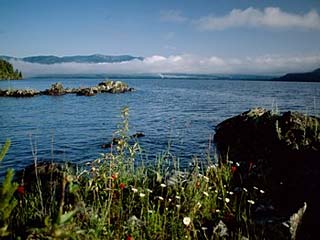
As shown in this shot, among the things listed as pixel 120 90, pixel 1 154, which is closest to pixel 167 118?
pixel 1 154

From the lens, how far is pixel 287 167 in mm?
9953

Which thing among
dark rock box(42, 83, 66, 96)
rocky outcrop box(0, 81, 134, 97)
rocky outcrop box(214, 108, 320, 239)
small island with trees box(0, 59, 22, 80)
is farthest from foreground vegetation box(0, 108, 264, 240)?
small island with trees box(0, 59, 22, 80)

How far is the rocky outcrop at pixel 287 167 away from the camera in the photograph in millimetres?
7205

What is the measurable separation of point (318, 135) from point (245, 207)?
675cm

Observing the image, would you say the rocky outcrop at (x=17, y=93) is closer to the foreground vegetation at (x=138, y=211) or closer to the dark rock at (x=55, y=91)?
the dark rock at (x=55, y=91)

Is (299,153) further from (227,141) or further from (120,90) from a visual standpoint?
(120,90)

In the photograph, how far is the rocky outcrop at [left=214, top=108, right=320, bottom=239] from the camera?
721 centimetres

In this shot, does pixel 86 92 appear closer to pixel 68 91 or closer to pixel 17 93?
pixel 68 91

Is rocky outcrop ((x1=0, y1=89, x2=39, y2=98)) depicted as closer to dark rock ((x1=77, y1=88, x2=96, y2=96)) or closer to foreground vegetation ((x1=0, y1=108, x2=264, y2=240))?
dark rock ((x1=77, y1=88, x2=96, y2=96))

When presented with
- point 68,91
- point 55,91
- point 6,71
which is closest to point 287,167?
point 55,91

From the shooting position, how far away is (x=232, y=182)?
9367mm

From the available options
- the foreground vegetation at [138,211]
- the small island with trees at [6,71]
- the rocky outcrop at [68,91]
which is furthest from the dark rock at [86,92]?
the small island with trees at [6,71]

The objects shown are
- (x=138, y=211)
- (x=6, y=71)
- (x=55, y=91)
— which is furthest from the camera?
(x=6, y=71)

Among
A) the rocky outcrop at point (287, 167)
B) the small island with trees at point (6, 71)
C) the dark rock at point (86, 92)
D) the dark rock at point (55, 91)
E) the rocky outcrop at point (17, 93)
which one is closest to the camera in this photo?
the rocky outcrop at point (287, 167)
